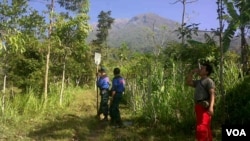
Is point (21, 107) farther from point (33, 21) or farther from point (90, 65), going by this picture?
point (90, 65)

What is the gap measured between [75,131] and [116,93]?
172cm

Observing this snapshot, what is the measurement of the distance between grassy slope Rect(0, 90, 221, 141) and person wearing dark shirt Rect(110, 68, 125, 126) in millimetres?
342

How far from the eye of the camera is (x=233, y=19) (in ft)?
23.6

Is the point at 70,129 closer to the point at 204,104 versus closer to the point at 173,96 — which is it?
the point at 173,96

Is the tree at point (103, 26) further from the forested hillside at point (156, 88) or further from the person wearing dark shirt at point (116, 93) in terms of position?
the person wearing dark shirt at point (116, 93)

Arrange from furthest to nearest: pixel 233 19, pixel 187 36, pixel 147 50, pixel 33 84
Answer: pixel 33 84
pixel 147 50
pixel 187 36
pixel 233 19

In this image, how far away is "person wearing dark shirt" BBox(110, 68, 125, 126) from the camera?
1110 centimetres

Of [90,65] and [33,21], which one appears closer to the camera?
[33,21]

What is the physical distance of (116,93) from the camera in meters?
11.2

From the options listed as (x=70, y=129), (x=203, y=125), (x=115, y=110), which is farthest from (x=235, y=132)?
(x=115, y=110)

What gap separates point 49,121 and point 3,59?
3003 mm

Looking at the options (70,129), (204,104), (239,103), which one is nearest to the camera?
(204,104)

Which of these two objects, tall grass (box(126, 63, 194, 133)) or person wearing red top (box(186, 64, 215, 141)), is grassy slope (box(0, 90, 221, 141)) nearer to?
tall grass (box(126, 63, 194, 133))

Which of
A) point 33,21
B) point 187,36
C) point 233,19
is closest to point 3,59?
point 33,21
